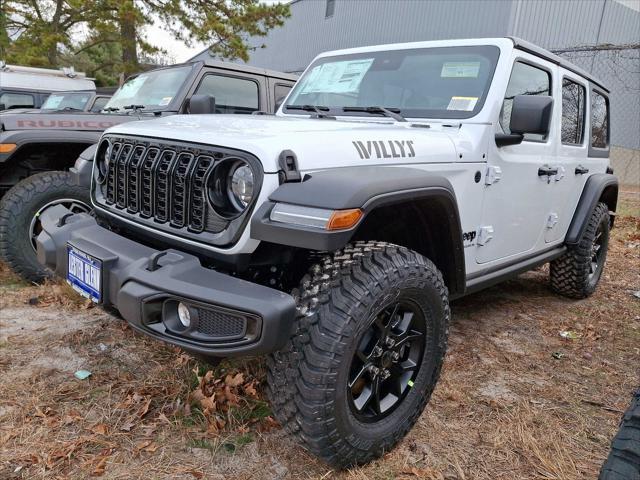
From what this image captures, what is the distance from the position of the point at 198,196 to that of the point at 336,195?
1.95 feet

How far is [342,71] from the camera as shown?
328 cm

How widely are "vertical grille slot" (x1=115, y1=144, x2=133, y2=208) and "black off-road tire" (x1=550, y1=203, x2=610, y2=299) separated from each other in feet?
11.3

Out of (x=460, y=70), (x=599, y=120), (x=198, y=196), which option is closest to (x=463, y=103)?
(x=460, y=70)

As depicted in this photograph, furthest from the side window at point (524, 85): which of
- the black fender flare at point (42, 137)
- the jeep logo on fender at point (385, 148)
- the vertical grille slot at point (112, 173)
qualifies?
the black fender flare at point (42, 137)

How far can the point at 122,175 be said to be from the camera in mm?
2365

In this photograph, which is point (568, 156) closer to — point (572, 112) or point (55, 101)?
point (572, 112)

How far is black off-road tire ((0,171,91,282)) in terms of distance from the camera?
3611 millimetres

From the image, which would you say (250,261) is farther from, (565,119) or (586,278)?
(586,278)

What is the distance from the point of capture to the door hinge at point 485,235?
9.00ft

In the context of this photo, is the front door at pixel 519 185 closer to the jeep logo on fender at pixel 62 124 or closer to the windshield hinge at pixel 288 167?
the windshield hinge at pixel 288 167

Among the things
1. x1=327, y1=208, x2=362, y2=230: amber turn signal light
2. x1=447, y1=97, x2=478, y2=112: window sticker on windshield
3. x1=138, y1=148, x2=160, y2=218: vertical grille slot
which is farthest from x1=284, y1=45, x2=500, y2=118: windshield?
x1=327, y1=208, x2=362, y2=230: amber turn signal light

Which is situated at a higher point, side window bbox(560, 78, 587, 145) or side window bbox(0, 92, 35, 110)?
side window bbox(560, 78, 587, 145)

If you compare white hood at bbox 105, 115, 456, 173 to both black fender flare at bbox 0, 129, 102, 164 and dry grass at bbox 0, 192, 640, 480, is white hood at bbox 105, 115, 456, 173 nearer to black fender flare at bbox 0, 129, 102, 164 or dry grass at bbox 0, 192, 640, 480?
dry grass at bbox 0, 192, 640, 480

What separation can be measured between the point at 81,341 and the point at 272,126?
1.86m
